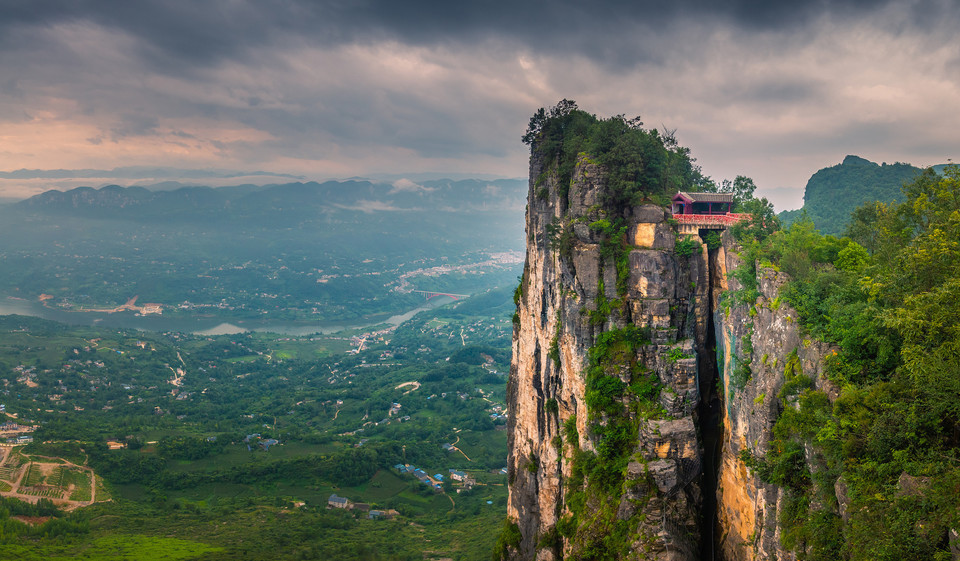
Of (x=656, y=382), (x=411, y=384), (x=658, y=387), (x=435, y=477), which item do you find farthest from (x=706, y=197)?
(x=411, y=384)

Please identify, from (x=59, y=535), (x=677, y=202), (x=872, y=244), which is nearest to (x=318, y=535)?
(x=59, y=535)

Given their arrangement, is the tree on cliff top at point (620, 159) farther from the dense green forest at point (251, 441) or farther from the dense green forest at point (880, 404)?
the dense green forest at point (251, 441)

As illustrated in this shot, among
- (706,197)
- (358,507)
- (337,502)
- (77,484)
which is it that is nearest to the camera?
(706,197)

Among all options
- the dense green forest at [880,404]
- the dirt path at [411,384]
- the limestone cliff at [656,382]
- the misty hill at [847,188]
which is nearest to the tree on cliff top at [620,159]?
the limestone cliff at [656,382]

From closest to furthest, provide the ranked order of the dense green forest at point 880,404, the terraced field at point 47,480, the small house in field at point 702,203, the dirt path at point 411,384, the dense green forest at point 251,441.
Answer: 1. the dense green forest at point 880,404
2. the small house in field at point 702,203
3. the dense green forest at point 251,441
4. the terraced field at point 47,480
5. the dirt path at point 411,384

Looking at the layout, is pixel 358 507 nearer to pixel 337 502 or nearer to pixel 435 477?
pixel 337 502
